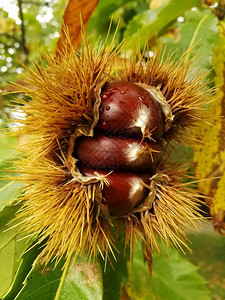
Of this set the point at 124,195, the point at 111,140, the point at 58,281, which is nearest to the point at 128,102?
the point at 111,140

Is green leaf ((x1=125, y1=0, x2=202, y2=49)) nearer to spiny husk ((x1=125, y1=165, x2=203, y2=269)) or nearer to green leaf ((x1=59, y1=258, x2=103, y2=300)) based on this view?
spiny husk ((x1=125, y1=165, x2=203, y2=269))

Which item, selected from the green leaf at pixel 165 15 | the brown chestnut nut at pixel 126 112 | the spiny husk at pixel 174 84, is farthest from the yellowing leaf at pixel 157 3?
the brown chestnut nut at pixel 126 112

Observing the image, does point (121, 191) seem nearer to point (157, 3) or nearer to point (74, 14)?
point (74, 14)

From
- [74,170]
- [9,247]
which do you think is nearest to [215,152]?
[74,170]

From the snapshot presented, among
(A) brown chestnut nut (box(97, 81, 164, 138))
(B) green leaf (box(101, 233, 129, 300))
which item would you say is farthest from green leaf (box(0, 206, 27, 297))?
(A) brown chestnut nut (box(97, 81, 164, 138))

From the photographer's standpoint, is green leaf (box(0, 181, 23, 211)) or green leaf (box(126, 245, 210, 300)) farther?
green leaf (box(126, 245, 210, 300))

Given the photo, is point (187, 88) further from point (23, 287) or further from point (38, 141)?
point (23, 287)
